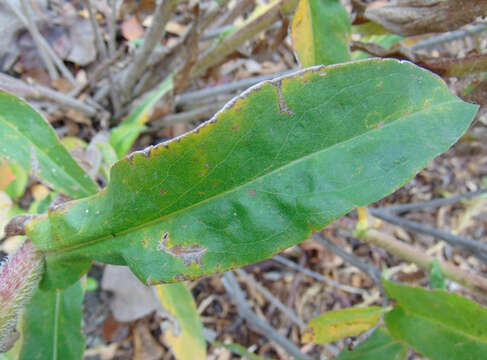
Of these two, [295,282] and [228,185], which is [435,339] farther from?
[295,282]

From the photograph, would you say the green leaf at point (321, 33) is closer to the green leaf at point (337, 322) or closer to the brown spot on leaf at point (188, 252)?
the brown spot on leaf at point (188, 252)

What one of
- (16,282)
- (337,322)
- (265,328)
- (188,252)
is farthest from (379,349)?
(16,282)

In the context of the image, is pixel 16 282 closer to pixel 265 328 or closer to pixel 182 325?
pixel 182 325

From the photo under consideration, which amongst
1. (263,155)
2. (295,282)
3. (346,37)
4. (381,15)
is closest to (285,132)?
(263,155)

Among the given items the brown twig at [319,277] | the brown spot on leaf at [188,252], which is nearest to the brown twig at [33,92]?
the brown spot on leaf at [188,252]

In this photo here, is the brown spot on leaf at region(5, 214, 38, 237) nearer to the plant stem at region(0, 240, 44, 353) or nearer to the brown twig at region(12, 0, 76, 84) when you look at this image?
the plant stem at region(0, 240, 44, 353)
